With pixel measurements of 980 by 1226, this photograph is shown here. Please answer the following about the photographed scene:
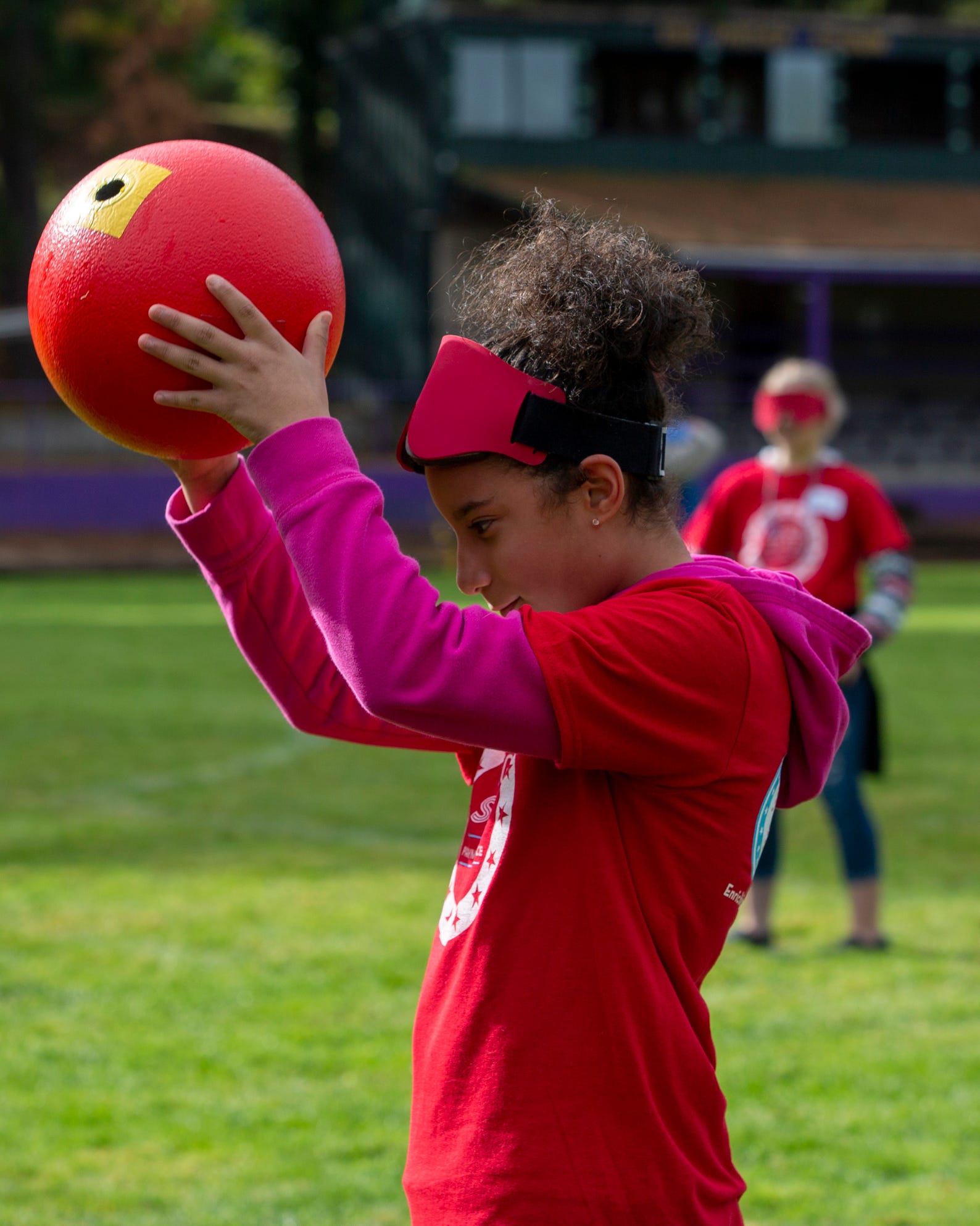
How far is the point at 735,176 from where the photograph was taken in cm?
3112

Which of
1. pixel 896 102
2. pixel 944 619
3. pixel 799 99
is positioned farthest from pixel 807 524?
pixel 896 102

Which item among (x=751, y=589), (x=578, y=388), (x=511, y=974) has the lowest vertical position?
(x=511, y=974)

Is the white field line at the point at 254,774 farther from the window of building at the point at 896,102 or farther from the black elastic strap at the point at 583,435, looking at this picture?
the window of building at the point at 896,102

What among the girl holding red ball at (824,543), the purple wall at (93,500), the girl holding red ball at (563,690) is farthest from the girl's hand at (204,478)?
the purple wall at (93,500)

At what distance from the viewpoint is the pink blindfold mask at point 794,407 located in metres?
5.96

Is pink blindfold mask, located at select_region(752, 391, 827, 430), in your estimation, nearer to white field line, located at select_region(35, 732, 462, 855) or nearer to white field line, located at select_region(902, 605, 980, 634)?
white field line, located at select_region(35, 732, 462, 855)

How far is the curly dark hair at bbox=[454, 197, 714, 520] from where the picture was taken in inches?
74.0

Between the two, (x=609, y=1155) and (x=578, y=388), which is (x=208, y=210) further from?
(x=609, y=1155)

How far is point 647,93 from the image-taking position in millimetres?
31109

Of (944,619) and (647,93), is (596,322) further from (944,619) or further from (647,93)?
(647,93)

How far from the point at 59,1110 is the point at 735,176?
1154 inches

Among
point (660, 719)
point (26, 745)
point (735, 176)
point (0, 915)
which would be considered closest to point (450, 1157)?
point (660, 719)

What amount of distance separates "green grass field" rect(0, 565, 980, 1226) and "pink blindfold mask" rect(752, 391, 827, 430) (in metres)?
2.02

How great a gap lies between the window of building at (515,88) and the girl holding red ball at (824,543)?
25.4 m
